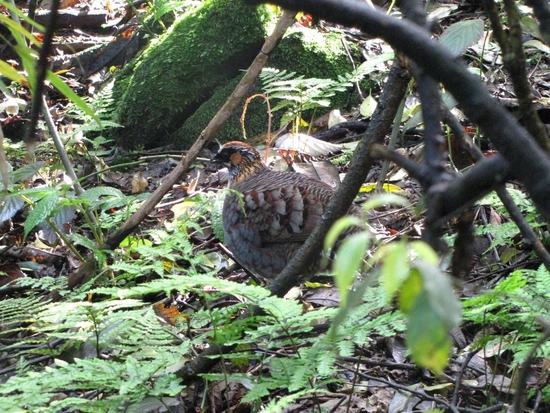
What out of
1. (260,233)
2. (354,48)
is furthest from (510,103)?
(354,48)

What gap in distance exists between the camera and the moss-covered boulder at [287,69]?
23.0 ft

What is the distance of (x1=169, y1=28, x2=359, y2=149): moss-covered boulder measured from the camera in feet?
23.0

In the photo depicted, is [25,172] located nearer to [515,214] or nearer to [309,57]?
[515,214]

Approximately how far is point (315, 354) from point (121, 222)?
256cm

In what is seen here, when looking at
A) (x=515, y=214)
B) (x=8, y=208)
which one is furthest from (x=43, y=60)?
(x=8, y=208)

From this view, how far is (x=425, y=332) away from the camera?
622 millimetres

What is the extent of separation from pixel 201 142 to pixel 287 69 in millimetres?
3513

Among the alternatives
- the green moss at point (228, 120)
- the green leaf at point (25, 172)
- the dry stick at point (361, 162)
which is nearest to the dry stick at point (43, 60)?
the dry stick at point (361, 162)

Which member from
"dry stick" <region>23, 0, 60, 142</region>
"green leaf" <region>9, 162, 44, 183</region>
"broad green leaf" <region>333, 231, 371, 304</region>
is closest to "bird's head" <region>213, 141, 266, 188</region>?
"green leaf" <region>9, 162, 44, 183</region>

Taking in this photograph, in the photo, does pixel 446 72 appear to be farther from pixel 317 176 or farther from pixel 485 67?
pixel 485 67

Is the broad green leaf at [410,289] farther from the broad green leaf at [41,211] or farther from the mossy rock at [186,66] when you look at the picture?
the mossy rock at [186,66]

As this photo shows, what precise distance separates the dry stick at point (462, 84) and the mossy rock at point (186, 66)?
6256 millimetres

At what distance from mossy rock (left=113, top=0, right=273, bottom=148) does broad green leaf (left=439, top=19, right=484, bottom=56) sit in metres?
4.26

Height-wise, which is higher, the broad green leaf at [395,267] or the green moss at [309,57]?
the green moss at [309,57]
